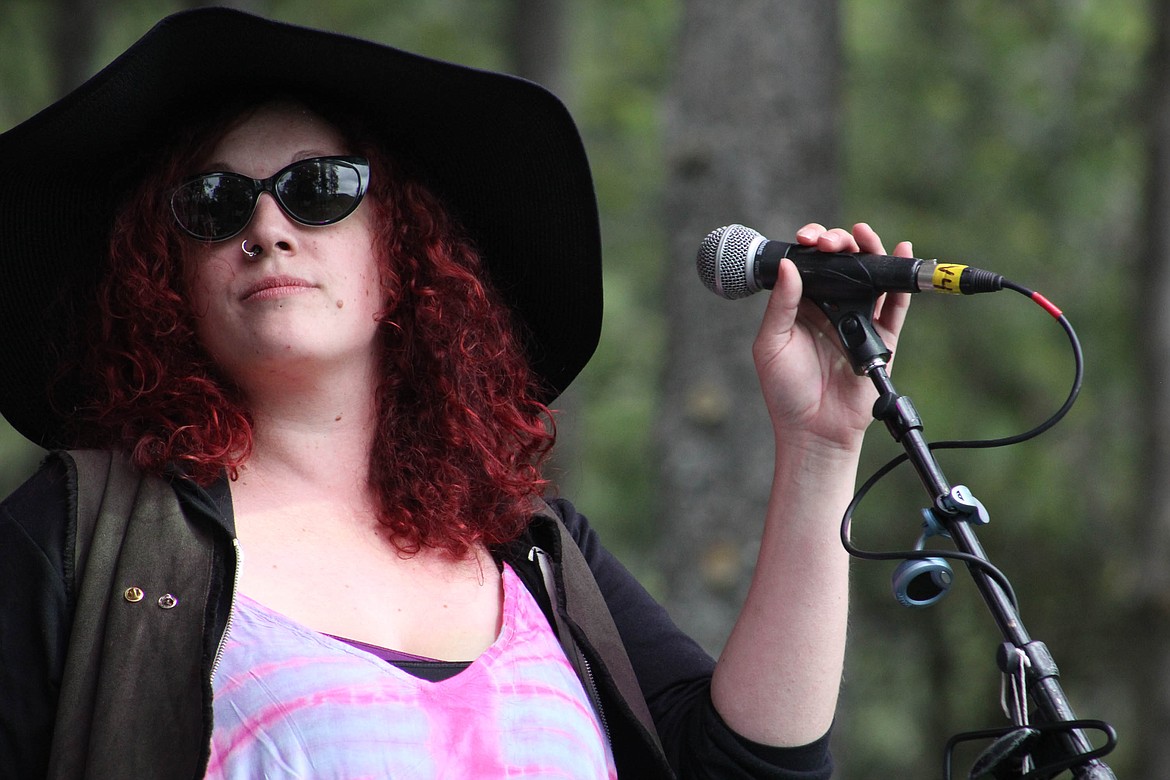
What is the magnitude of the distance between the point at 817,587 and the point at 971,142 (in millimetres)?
9332

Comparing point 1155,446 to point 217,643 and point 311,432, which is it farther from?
point 217,643

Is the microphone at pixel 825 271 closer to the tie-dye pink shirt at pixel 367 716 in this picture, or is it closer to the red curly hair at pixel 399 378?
the red curly hair at pixel 399 378

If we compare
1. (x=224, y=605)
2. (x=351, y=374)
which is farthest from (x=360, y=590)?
(x=351, y=374)

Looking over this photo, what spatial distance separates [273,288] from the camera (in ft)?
7.24

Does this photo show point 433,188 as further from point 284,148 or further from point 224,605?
point 224,605

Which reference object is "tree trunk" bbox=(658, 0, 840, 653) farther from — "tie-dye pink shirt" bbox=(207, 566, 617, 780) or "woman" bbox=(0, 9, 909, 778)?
"tie-dye pink shirt" bbox=(207, 566, 617, 780)

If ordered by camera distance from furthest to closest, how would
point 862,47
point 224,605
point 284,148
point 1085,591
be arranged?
point 862,47 → point 1085,591 → point 284,148 → point 224,605

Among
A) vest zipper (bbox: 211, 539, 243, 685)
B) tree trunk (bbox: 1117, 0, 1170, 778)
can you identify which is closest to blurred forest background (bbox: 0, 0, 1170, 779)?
tree trunk (bbox: 1117, 0, 1170, 778)

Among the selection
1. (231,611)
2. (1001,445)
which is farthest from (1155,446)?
(231,611)

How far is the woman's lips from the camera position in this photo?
2207 millimetres

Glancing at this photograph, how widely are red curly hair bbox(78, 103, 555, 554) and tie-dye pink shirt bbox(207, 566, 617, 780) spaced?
1.02ft

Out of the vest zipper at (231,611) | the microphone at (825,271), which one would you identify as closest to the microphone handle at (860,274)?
the microphone at (825,271)

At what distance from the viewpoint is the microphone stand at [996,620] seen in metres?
1.67

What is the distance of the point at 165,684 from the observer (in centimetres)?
188
